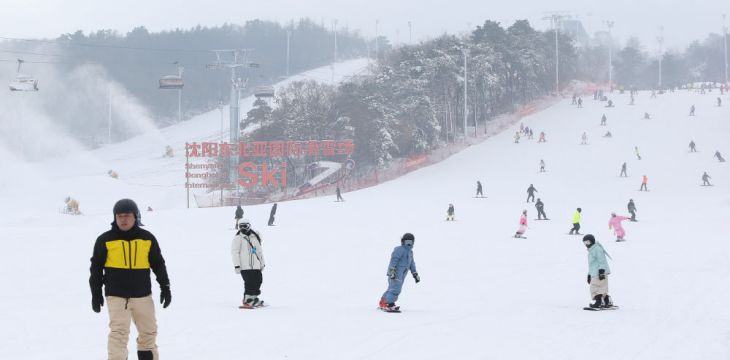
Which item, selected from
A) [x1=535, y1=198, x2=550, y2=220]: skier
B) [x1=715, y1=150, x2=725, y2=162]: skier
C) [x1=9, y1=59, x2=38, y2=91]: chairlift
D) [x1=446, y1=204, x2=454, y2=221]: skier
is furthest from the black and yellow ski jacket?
[x1=715, y1=150, x2=725, y2=162]: skier

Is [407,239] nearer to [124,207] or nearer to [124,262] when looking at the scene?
[124,262]

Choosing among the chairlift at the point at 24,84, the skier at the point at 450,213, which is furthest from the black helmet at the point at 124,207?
the chairlift at the point at 24,84

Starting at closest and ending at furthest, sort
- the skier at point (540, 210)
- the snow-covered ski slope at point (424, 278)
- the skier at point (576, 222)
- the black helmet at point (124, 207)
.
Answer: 1. the black helmet at point (124, 207)
2. the snow-covered ski slope at point (424, 278)
3. the skier at point (576, 222)
4. the skier at point (540, 210)

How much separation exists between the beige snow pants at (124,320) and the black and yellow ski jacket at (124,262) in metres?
0.06

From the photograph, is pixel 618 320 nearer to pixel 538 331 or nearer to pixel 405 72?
pixel 538 331

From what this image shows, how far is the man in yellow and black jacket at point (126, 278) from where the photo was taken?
7066mm

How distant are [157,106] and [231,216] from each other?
111m

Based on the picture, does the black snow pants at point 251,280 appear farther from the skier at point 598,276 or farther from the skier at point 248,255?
the skier at point 598,276

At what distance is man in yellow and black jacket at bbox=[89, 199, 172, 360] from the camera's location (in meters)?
7.07

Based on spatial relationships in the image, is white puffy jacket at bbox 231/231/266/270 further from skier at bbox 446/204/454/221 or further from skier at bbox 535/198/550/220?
skier at bbox 535/198/550/220

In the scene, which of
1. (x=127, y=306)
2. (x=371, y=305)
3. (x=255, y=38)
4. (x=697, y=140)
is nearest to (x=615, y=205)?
(x=697, y=140)

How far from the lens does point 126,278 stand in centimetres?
719

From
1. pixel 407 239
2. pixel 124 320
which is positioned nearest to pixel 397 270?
pixel 407 239

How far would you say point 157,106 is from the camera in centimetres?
14575
